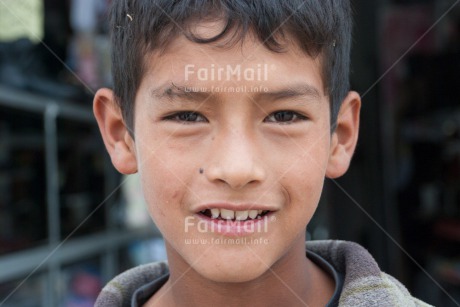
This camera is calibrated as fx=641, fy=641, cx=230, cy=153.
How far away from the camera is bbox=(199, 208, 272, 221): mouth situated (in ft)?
2.77

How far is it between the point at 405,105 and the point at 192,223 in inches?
79.2

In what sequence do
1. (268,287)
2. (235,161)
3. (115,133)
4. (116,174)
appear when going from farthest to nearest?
(116,174) < (115,133) < (268,287) < (235,161)

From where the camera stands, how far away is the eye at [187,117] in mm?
871

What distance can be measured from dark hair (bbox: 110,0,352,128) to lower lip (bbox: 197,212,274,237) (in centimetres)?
22

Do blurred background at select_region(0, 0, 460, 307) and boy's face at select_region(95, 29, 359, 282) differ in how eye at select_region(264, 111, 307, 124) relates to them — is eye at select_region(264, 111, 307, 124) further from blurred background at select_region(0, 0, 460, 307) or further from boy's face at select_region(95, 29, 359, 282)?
blurred background at select_region(0, 0, 460, 307)

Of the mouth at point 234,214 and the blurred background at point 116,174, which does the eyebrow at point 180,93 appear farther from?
the blurred background at point 116,174

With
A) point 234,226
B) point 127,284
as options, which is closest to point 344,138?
point 234,226

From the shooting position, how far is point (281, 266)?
36.9 inches

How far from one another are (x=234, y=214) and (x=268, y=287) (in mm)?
157

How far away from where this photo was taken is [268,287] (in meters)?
0.94

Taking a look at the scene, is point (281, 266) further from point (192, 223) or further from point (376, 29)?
point (376, 29)

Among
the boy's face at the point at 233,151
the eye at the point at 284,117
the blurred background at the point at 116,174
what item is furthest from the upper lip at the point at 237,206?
the blurred background at the point at 116,174

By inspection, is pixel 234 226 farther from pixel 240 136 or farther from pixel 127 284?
pixel 127 284

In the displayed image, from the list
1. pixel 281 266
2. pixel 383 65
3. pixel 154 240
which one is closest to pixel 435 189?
pixel 383 65
